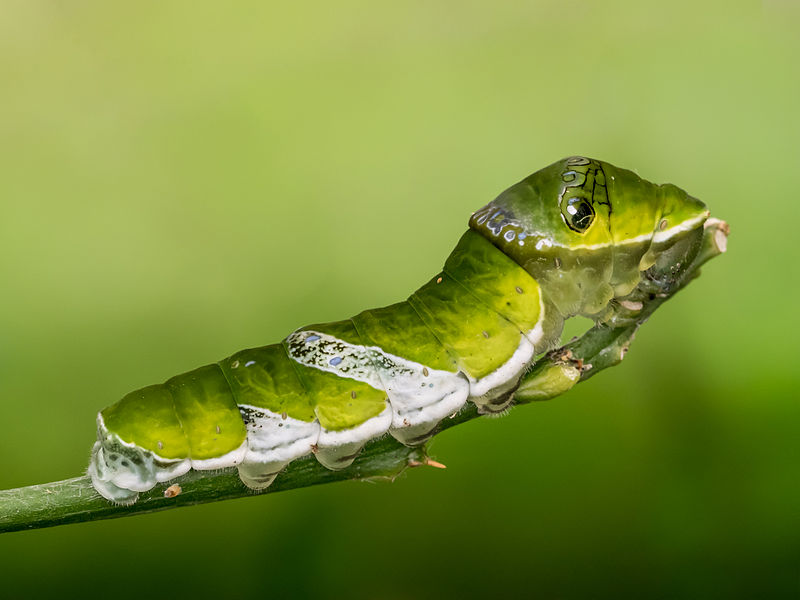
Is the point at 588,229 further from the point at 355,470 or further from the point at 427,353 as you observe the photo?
the point at 355,470

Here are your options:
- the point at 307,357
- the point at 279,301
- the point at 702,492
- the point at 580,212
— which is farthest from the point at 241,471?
the point at 702,492

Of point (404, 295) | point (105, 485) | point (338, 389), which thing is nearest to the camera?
point (105, 485)

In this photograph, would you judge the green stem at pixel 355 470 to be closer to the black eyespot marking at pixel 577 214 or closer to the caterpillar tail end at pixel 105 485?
the caterpillar tail end at pixel 105 485

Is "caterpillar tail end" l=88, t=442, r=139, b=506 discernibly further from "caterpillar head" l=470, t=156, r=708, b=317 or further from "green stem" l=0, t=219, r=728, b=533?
"caterpillar head" l=470, t=156, r=708, b=317

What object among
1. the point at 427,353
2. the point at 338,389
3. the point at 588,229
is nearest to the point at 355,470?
the point at 338,389

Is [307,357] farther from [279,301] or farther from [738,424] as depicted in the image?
[738,424]

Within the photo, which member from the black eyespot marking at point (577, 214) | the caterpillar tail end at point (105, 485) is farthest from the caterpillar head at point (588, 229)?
the caterpillar tail end at point (105, 485)
